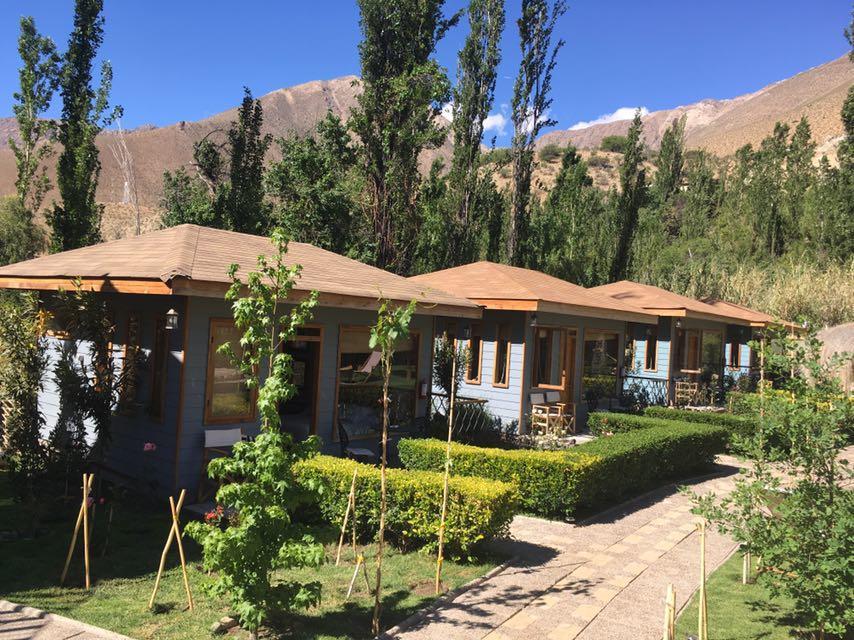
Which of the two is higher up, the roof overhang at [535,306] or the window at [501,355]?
the roof overhang at [535,306]

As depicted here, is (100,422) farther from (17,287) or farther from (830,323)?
(830,323)

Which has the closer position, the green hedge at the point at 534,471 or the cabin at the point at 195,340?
the cabin at the point at 195,340

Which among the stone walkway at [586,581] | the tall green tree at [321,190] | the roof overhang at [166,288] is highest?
the tall green tree at [321,190]

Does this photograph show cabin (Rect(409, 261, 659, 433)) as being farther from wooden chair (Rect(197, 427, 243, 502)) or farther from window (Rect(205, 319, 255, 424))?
wooden chair (Rect(197, 427, 243, 502))

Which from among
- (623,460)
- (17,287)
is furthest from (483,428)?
(17,287)

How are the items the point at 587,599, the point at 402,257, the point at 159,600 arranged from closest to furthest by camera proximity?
the point at 159,600 < the point at 587,599 < the point at 402,257

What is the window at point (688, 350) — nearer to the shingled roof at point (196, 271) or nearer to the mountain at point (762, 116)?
the shingled roof at point (196, 271)

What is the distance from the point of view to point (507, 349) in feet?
45.4

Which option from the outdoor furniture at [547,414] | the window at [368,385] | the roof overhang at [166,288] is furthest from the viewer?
the outdoor furniture at [547,414]

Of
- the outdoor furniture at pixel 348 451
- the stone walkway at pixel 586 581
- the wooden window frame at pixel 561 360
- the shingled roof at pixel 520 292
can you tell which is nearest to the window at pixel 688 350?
the shingled roof at pixel 520 292

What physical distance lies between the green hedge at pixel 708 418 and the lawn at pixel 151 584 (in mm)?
8926

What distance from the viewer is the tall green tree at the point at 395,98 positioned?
18.5 meters

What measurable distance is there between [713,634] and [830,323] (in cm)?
2474

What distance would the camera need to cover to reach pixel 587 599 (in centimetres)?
588
